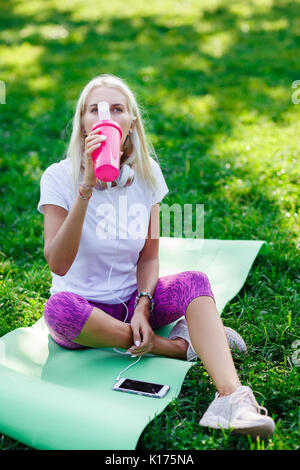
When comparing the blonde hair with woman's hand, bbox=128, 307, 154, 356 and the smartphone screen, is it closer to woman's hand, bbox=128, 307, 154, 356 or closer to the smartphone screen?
woman's hand, bbox=128, 307, 154, 356

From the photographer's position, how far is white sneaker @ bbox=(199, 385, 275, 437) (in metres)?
1.70

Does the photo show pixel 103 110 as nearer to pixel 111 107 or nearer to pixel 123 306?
pixel 111 107

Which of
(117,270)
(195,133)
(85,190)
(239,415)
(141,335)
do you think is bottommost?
(239,415)

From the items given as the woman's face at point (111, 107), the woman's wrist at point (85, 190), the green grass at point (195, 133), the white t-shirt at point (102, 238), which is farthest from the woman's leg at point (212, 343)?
the woman's face at point (111, 107)

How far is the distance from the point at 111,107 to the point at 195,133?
254 cm

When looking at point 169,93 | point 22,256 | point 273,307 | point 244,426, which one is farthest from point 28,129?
point 244,426

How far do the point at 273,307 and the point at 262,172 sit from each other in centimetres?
153

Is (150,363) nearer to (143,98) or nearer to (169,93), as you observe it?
(143,98)

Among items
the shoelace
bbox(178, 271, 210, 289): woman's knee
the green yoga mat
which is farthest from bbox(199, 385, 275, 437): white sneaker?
bbox(178, 271, 210, 289): woman's knee

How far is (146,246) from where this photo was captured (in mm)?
2475

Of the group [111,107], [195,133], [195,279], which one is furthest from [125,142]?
[195,133]

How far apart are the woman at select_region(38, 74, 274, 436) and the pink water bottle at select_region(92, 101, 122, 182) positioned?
28 millimetres

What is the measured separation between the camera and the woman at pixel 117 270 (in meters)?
2.04

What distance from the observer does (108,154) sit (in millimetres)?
1867
